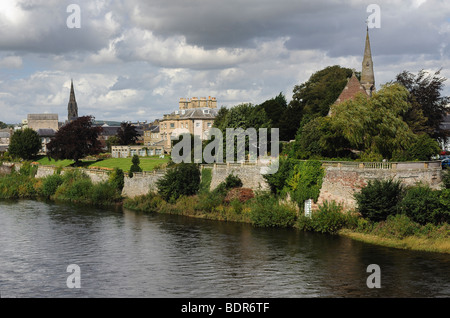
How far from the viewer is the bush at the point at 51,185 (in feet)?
232

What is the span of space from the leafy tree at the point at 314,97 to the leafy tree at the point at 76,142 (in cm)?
3100

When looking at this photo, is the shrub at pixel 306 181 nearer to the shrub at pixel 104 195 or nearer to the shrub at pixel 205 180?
the shrub at pixel 205 180

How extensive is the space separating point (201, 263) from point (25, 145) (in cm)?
8418

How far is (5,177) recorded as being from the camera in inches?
3113

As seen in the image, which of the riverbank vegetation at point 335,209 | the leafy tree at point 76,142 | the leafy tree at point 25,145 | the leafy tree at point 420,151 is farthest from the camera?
the leafy tree at point 25,145

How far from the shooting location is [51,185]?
70812 millimetres

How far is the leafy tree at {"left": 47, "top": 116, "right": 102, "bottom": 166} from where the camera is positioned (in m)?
87.3

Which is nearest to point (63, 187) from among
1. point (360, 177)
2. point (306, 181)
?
point (306, 181)

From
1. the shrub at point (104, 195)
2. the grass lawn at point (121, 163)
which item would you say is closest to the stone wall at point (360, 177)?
the shrub at point (104, 195)

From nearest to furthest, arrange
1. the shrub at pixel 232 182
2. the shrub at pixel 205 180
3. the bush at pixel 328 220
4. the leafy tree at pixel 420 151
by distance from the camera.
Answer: the bush at pixel 328 220, the leafy tree at pixel 420 151, the shrub at pixel 232 182, the shrub at pixel 205 180

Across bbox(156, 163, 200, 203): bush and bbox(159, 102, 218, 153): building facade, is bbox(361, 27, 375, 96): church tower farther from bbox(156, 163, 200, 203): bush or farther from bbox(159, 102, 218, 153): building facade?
bbox(159, 102, 218, 153): building facade

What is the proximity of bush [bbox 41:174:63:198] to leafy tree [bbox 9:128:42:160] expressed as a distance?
39.9m

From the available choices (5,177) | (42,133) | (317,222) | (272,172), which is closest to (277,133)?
(272,172)

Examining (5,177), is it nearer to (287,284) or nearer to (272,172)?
(272,172)
